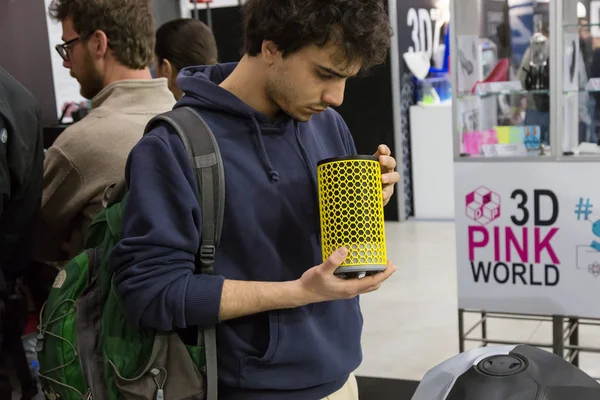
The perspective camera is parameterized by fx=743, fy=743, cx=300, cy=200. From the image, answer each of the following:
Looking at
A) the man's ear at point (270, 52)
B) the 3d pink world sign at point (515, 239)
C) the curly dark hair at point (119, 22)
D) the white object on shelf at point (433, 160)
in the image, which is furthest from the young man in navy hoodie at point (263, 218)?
the white object on shelf at point (433, 160)

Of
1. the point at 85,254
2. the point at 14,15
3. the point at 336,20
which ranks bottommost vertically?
the point at 85,254

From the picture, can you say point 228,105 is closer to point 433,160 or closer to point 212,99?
point 212,99

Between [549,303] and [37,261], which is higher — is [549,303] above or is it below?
below

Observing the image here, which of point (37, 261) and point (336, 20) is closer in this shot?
point (336, 20)

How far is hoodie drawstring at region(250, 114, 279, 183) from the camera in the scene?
1.42 meters

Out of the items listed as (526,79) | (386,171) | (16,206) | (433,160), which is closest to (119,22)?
(16,206)

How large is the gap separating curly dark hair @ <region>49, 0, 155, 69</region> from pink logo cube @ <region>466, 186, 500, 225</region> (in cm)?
187

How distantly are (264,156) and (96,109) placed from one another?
95 cm

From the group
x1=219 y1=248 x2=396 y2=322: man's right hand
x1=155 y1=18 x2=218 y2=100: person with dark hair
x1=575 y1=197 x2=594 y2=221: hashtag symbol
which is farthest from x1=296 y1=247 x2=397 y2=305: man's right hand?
x1=575 y1=197 x2=594 y2=221: hashtag symbol

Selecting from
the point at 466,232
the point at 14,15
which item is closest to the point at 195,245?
the point at 466,232

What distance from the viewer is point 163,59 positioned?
3.18m

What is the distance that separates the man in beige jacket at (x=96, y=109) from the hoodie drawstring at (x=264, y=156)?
73cm

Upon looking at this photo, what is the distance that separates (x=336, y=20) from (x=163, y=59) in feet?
6.44

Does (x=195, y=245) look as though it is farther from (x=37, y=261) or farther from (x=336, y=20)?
(x=37, y=261)
